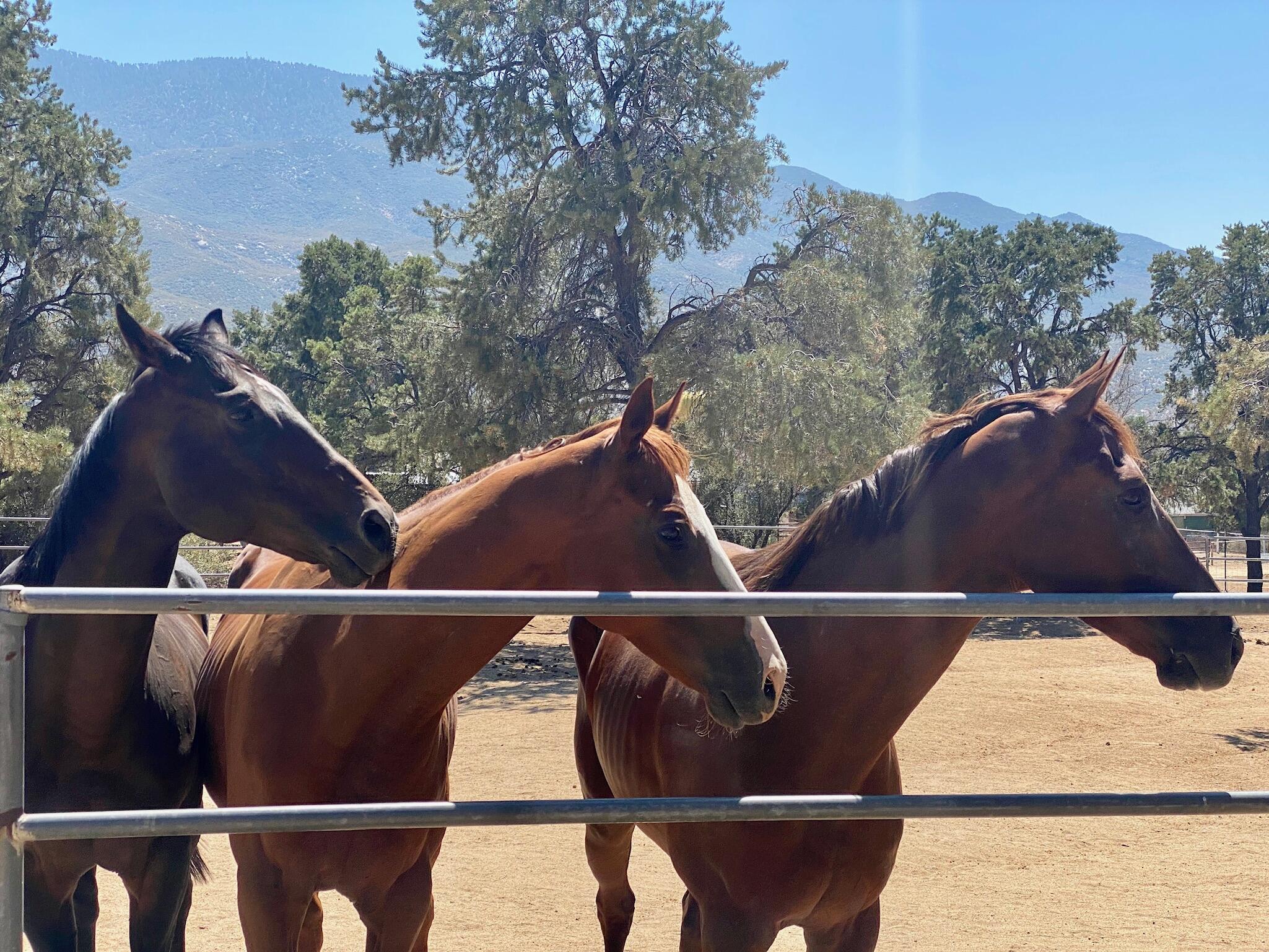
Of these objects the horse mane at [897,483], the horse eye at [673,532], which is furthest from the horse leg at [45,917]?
the horse mane at [897,483]

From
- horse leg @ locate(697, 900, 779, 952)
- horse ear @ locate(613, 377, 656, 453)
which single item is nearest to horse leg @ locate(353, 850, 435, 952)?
horse leg @ locate(697, 900, 779, 952)

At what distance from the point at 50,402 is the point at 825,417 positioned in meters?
15.1

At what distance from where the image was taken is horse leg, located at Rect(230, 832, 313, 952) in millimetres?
2318

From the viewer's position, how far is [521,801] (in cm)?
142

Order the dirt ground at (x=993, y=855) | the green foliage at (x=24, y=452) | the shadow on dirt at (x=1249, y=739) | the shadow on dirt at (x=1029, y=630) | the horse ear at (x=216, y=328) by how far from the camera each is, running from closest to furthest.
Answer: the horse ear at (x=216, y=328) → the dirt ground at (x=993, y=855) → the shadow on dirt at (x=1249, y=739) → the green foliage at (x=24, y=452) → the shadow on dirt at (x=1029, y=630)

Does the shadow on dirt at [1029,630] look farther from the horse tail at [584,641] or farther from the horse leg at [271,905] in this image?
the horse leg at [271,905]

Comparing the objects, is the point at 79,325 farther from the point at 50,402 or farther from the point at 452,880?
the point at 452,880

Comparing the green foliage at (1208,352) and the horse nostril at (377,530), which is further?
the green foliage at (1208,352)

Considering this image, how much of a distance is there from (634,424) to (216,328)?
124cm

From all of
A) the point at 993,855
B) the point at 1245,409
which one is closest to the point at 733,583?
the point at 993,855

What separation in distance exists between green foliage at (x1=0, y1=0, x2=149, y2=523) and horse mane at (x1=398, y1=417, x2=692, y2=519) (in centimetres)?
1918

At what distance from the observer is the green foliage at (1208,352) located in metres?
20.7

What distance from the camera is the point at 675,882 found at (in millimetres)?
4992

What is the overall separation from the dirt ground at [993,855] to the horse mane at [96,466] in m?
2.37
